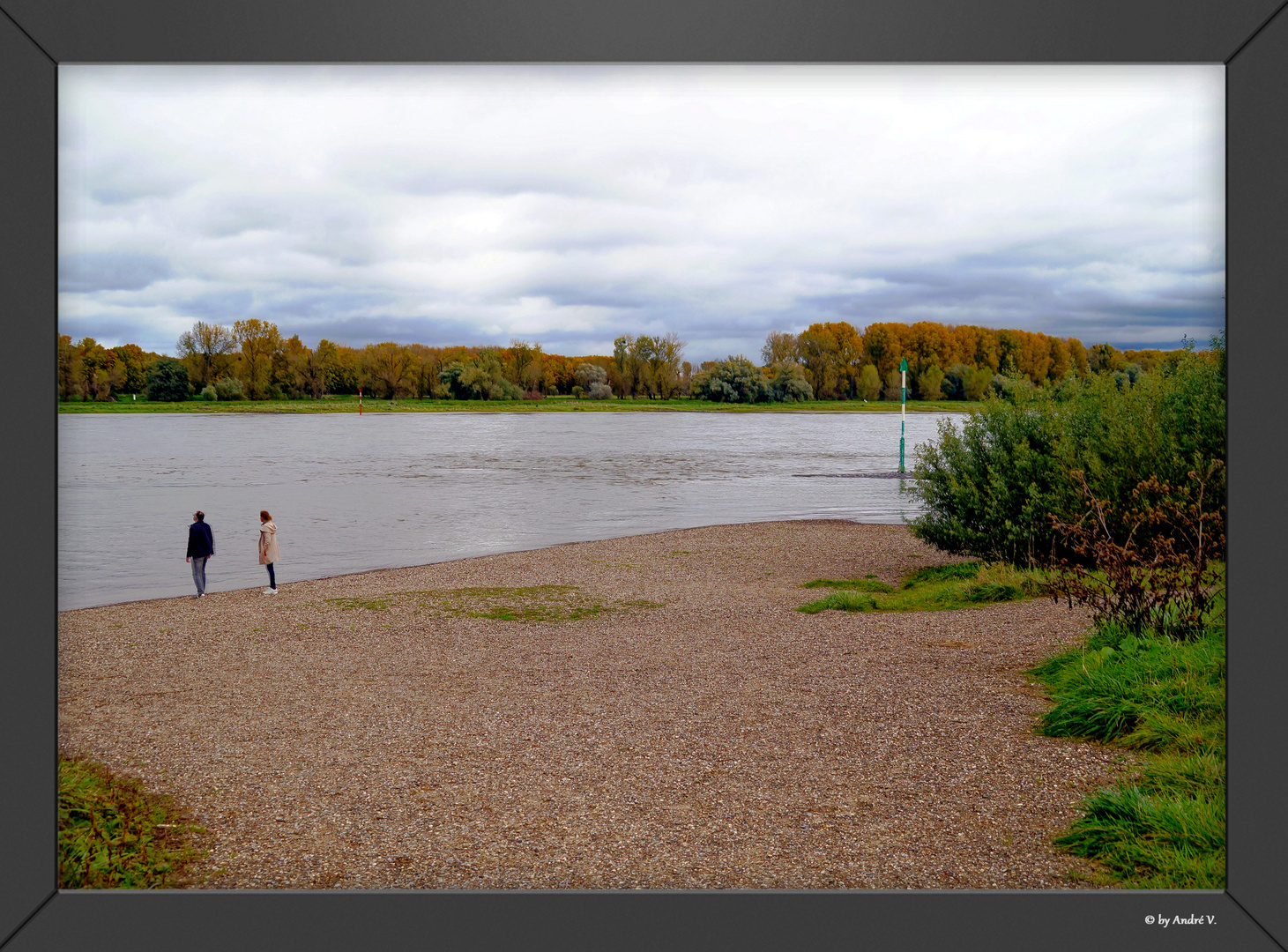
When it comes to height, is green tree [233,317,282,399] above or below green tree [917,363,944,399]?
above

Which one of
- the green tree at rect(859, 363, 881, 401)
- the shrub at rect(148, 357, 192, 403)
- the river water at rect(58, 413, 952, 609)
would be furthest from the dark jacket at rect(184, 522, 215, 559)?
the green tree at rect(859, 363, 881, 401)

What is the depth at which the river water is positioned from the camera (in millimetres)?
15445

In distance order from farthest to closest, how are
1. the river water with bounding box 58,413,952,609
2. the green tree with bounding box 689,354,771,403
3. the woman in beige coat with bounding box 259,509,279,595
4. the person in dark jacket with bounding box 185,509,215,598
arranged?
the green tree with bounding box 689,354,771,403
the river water with bounding box 58,413,952,609
the woman in beige coat with bounding box 259,509,279,595
the person in dark jacket with bounding box 185,509,215,598

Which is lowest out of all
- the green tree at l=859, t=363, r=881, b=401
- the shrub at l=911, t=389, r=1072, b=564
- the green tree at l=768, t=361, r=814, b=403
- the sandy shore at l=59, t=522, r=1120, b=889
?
the sandy shore at l=59, t=522, r=1120, b=889

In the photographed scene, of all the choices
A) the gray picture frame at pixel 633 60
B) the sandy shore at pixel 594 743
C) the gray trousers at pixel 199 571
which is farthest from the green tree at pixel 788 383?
the gray picture frame at pixel 633 60

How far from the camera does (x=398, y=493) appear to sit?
2797cm

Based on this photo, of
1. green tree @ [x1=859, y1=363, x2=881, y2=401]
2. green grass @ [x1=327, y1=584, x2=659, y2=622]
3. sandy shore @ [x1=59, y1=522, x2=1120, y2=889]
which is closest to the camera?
sandy shore @ [x1=59, y1=522, x2=1120, y2=889]

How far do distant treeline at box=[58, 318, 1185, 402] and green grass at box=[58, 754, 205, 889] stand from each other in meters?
9.78

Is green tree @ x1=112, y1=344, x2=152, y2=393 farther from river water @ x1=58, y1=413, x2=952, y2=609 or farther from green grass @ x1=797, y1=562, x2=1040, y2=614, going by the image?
green grass @ x1=797, y1=562, x2=1040, y2=614

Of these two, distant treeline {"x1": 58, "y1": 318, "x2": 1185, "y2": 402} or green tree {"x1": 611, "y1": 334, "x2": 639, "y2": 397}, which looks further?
green tree {"x1": 611, "y1": 334, "x2": 639, "y2": 397}

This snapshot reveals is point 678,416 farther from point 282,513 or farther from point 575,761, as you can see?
point 575,761

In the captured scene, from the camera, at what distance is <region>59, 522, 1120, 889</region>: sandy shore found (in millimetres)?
3828
